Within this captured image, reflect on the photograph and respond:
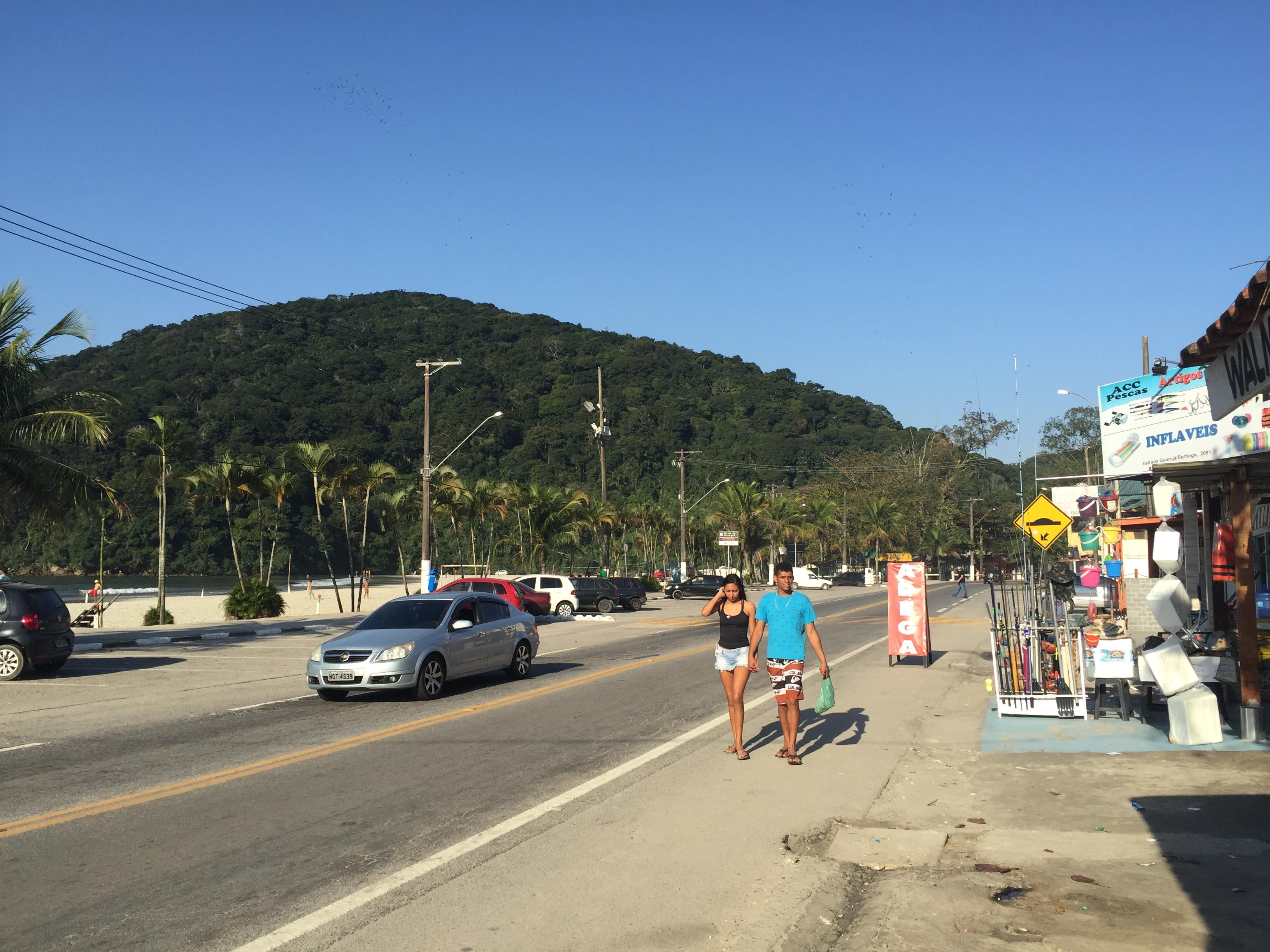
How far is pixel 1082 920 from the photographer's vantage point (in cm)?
559

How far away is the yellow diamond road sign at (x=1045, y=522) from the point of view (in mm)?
17109

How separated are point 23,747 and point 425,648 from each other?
197 inches

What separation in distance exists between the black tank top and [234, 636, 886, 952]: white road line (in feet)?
4.32

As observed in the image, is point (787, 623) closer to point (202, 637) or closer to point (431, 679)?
point (431, 679)

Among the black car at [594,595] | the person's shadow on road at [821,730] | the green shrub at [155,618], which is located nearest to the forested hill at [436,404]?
the green shrub at [155,618]

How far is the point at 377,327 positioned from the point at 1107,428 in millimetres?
107528

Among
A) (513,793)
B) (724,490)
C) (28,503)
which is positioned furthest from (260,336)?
(513,793)

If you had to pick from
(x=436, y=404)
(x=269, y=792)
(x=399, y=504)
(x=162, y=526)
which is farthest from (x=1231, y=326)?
(x=436, y=404)

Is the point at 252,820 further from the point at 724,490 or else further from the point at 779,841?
the point at 724,490

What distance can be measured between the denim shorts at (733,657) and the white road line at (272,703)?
7043mm

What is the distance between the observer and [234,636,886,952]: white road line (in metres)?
5.35

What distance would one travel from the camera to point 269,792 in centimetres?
870

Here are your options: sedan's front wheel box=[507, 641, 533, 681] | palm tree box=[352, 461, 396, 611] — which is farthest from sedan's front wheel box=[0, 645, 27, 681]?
palm tree box=[352, 461, 396, 611]

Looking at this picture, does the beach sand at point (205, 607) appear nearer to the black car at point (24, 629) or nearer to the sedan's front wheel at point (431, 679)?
the black car at point (24, 629)
